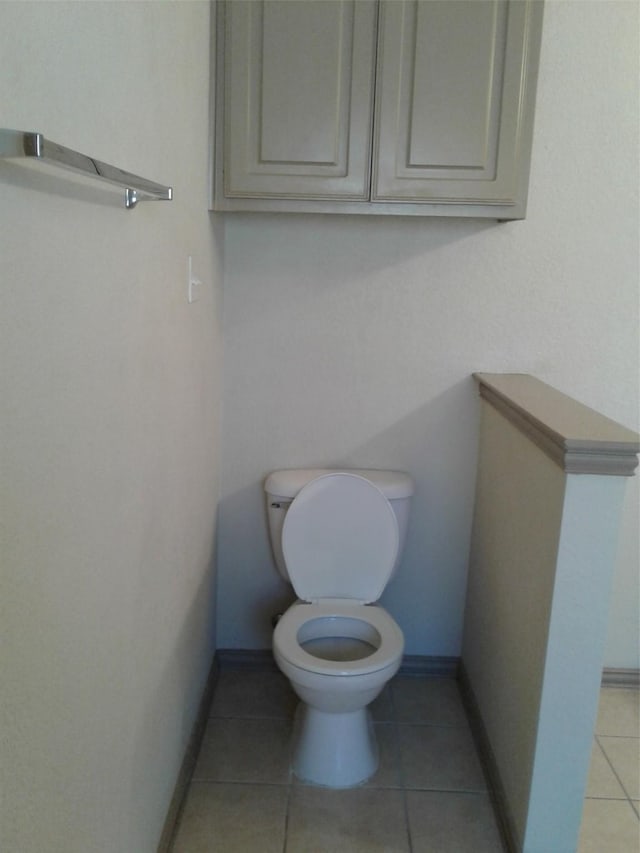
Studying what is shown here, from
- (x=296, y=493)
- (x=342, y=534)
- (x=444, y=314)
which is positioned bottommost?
(x=342, y=534)

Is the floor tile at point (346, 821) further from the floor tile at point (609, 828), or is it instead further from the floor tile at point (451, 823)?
the floor tile at point (609, 828)

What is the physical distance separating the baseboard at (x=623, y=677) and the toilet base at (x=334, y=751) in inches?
37.2

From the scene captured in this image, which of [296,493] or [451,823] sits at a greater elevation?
[296,493]

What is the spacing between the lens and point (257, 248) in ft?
7.36

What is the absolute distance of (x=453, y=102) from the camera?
1.92 metres

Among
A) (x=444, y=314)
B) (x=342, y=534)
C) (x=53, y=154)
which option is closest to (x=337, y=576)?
(x=342, y=534)

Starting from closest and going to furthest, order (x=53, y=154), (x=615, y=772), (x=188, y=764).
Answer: (x=53, y=154) → (x=188, y=764) → (x=615, y=772)

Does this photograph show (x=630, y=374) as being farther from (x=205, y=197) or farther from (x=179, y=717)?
(x=179, y=717)

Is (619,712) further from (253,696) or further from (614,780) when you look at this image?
(253,696)

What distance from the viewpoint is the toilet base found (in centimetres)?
196

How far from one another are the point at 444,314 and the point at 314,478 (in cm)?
64

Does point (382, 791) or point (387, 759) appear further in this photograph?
point (387, 759)

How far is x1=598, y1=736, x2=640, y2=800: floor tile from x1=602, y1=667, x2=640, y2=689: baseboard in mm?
290

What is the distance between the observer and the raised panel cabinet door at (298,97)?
188 cm
